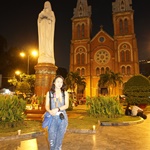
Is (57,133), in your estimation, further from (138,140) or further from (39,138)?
(138,140)

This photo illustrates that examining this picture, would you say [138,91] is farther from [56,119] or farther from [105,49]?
[105,49]

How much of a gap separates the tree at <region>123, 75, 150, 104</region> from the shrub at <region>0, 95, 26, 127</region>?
36.3 ft

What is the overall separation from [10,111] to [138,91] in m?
11.9

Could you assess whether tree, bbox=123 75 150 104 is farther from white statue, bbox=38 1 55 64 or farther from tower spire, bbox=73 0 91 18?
tower spire, bbox=73 0 91 18

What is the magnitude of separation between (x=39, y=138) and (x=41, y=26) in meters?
8.09

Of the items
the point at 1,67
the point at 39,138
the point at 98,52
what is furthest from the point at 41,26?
the point at 98,52

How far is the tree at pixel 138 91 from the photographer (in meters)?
14.5

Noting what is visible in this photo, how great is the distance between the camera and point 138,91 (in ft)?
48.7

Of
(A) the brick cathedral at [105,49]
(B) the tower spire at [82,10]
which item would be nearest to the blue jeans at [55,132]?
(A) the brick cathedral at [105,49]

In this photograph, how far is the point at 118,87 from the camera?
37.5m

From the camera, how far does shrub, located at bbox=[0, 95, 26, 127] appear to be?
6375 millimetres

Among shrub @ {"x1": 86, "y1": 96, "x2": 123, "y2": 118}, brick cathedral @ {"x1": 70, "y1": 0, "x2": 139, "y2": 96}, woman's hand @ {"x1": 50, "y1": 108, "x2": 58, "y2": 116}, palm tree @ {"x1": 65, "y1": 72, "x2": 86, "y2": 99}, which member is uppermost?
brick cathedral @ {"x1": 70, "y1": 0, "x2": 139, "y2": 96}

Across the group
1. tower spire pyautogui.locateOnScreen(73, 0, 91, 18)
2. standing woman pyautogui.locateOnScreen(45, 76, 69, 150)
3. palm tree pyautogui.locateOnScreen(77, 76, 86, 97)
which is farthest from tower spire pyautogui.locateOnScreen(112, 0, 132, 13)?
standing woman pyautogui.locateOnScreen(45, 76, 69, 150)

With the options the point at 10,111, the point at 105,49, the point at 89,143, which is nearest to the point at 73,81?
the point at 105,49
